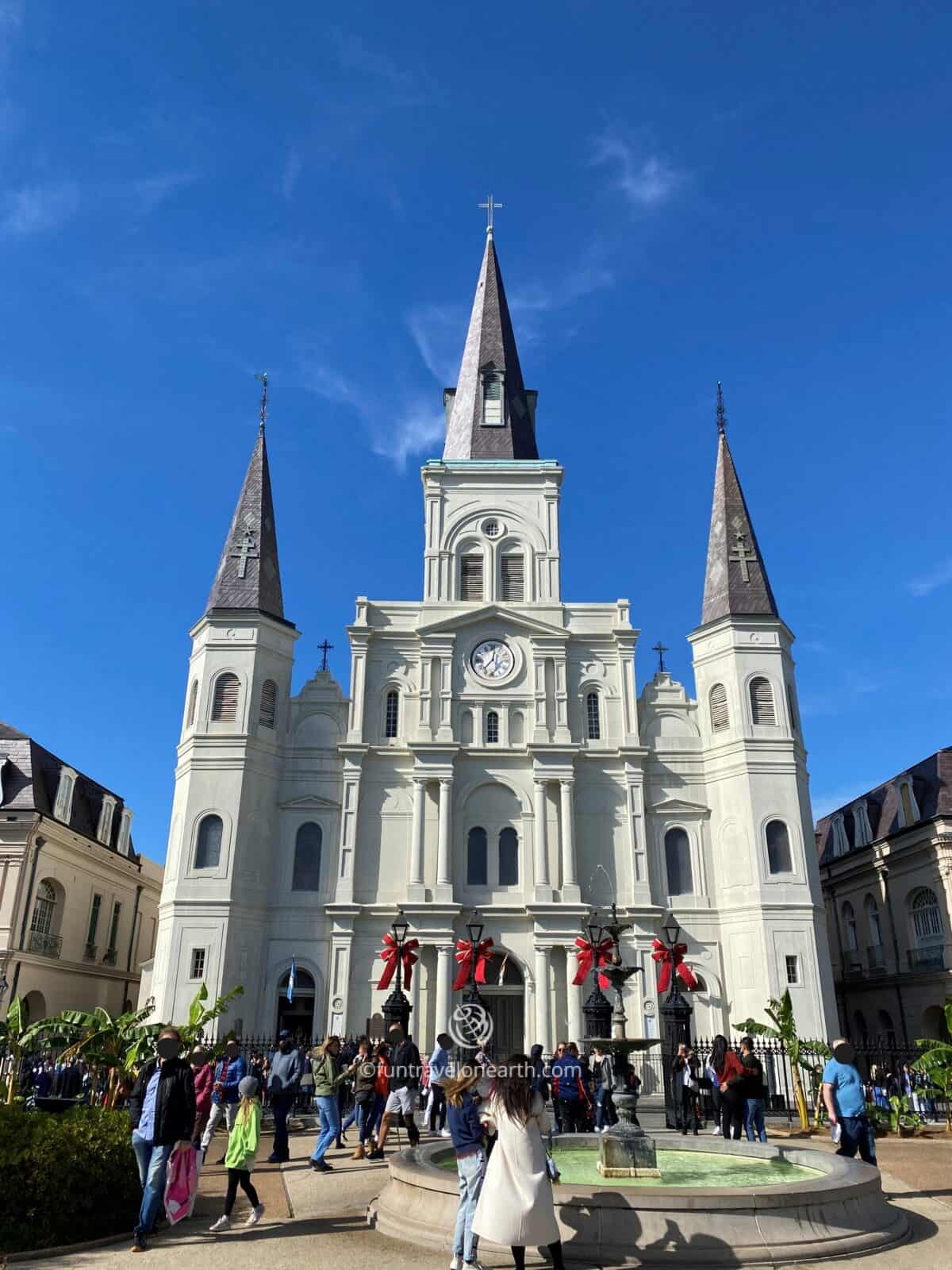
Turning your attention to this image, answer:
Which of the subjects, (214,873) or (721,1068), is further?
(214,873)

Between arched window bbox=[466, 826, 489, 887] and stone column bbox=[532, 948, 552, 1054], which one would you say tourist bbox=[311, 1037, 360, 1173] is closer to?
stone column bbox=[532, 948, 552, 1054]

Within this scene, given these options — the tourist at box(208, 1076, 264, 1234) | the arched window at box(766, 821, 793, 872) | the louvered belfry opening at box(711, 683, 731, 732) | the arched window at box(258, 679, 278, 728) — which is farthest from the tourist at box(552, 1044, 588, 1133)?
the arched window at box(258, 679, 278, 728)

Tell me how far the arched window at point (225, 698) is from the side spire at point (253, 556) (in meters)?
2.74

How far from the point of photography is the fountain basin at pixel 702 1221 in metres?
8.45

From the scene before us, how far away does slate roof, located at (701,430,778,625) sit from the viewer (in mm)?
35844

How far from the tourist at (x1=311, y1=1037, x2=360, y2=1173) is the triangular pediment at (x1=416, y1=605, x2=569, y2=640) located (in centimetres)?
2260

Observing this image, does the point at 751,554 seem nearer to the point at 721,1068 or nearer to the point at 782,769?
the point at 782,769

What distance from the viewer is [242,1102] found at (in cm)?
1027

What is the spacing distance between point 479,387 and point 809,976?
90.7ft

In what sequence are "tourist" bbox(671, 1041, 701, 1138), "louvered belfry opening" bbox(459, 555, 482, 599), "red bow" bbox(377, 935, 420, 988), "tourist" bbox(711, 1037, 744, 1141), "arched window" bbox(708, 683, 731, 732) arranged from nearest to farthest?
"tourist" bbox(711, 1037, 744, 1141)
"tourist" bbox(671, 1041, 701, 1138)
"red bow" bbox(377, 935, 420, 988)
"arched window" bbox(708, 683, 731, 732)
"louvered belfry opening" bbox(459, 555, 482, 599)

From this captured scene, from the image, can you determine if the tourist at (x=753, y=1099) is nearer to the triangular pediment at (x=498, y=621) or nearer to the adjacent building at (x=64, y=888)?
the triangular pediment at (x=498, y=621)

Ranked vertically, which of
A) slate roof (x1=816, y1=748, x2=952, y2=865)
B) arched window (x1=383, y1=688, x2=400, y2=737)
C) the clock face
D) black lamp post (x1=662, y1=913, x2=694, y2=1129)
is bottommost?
black lamp post (x1=662, y1=913, x2=694, y2=1129)

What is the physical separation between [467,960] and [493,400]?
984 inches

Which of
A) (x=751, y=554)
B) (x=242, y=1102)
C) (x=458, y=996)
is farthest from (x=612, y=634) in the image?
(x=242, y=1102)
